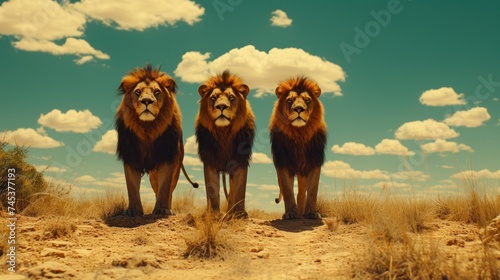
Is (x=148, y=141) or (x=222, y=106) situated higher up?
(x=222, y=106)

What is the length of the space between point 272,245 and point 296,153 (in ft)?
6.67

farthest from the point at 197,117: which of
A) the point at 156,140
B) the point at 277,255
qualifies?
the point at 277,255

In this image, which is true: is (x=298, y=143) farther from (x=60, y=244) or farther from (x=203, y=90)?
(x=60, y=244)

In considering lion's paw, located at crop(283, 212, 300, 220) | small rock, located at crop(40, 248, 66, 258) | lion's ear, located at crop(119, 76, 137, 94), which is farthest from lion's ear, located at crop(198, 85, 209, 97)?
small rock, located at crop(40, 248, 66, 258)

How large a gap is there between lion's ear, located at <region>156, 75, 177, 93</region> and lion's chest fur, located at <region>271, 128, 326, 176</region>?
1.74 meters

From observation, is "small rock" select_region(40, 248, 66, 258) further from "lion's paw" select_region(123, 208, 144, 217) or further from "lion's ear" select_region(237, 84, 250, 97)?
"lion's ear" select_region(237, 84, 250, 97)

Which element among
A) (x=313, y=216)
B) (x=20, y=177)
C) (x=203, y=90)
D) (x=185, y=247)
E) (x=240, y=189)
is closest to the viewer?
(x=185, y=247)

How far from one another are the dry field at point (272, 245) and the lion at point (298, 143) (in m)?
0.42

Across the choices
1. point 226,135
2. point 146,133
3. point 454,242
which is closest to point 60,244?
point 146,133

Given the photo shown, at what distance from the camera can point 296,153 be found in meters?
7.74

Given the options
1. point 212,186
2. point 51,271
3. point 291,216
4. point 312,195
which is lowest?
point 51,271

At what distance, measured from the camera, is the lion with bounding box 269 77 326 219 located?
25.1 feet

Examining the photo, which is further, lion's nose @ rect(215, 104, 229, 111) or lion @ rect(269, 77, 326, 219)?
lion @ rect(269, 77, 326, 219)

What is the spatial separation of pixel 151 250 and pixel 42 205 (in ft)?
12.4
